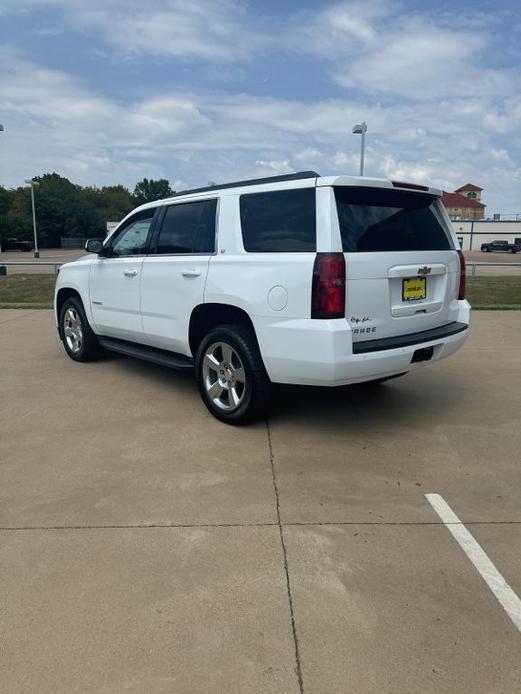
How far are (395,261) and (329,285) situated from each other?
0.63 meters

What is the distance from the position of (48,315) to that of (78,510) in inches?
315

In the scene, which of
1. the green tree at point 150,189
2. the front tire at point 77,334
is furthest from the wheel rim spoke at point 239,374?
the green tree at point 150,189

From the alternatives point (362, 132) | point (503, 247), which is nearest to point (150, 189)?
point (503, 247)

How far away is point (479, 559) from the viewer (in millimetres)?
2701

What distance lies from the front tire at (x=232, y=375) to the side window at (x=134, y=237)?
5.07 ft

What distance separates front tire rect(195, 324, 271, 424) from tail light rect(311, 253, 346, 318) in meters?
0.76

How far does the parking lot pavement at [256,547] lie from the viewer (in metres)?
2.06

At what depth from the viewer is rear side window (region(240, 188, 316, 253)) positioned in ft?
12.5

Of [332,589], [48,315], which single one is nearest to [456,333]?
[332,589]

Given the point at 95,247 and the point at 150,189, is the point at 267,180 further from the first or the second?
the point at 150,189

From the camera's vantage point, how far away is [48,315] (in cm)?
1044

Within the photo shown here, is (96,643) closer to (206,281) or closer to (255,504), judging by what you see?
(255,504)

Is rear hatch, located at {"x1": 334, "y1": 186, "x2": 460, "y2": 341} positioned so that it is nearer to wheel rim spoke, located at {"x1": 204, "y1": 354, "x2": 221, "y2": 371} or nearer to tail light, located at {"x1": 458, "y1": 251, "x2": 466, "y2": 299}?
tail light, located at {"x1": 458, "y1": 251, "x2": 466, "y2": 299}

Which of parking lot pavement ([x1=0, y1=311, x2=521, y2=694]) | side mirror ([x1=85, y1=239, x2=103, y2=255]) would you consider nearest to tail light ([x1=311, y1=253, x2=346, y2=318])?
parking lot pavement ([x1=0, y1=311, x2=521, y2=694])
